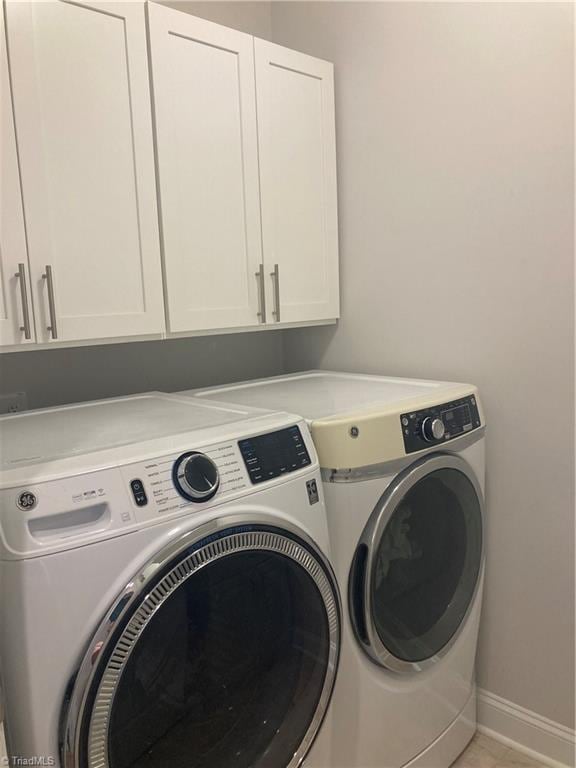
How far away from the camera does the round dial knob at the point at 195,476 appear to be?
1.09 metres

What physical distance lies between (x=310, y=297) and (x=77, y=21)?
99cm

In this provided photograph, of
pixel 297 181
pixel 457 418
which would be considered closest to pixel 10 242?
pixel 297 181

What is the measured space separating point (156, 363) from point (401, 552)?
97 centimetres

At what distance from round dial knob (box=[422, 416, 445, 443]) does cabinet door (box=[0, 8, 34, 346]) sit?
36.7 inches

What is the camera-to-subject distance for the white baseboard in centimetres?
175

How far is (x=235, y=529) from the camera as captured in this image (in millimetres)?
1112

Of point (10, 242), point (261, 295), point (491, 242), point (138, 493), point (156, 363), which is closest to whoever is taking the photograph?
point (138, 493)

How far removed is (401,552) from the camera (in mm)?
1516

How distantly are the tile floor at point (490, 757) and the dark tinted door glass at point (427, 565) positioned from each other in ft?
1.42

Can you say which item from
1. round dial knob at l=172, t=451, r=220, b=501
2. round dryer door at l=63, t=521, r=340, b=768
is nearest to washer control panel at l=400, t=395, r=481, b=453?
round dryer door at l=63, t=521, r=340, b=768

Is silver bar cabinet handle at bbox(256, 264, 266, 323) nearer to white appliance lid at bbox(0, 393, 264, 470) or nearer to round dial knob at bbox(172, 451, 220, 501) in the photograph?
white appliance lid at bbox(0, 393, 264, 470)

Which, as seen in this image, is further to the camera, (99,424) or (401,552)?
(401,552)

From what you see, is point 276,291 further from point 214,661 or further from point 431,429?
point 214,661

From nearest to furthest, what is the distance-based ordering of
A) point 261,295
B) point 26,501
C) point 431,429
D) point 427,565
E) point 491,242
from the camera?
point 26,501
point 431,429
point 427,565
point 491,242
point 261,295
